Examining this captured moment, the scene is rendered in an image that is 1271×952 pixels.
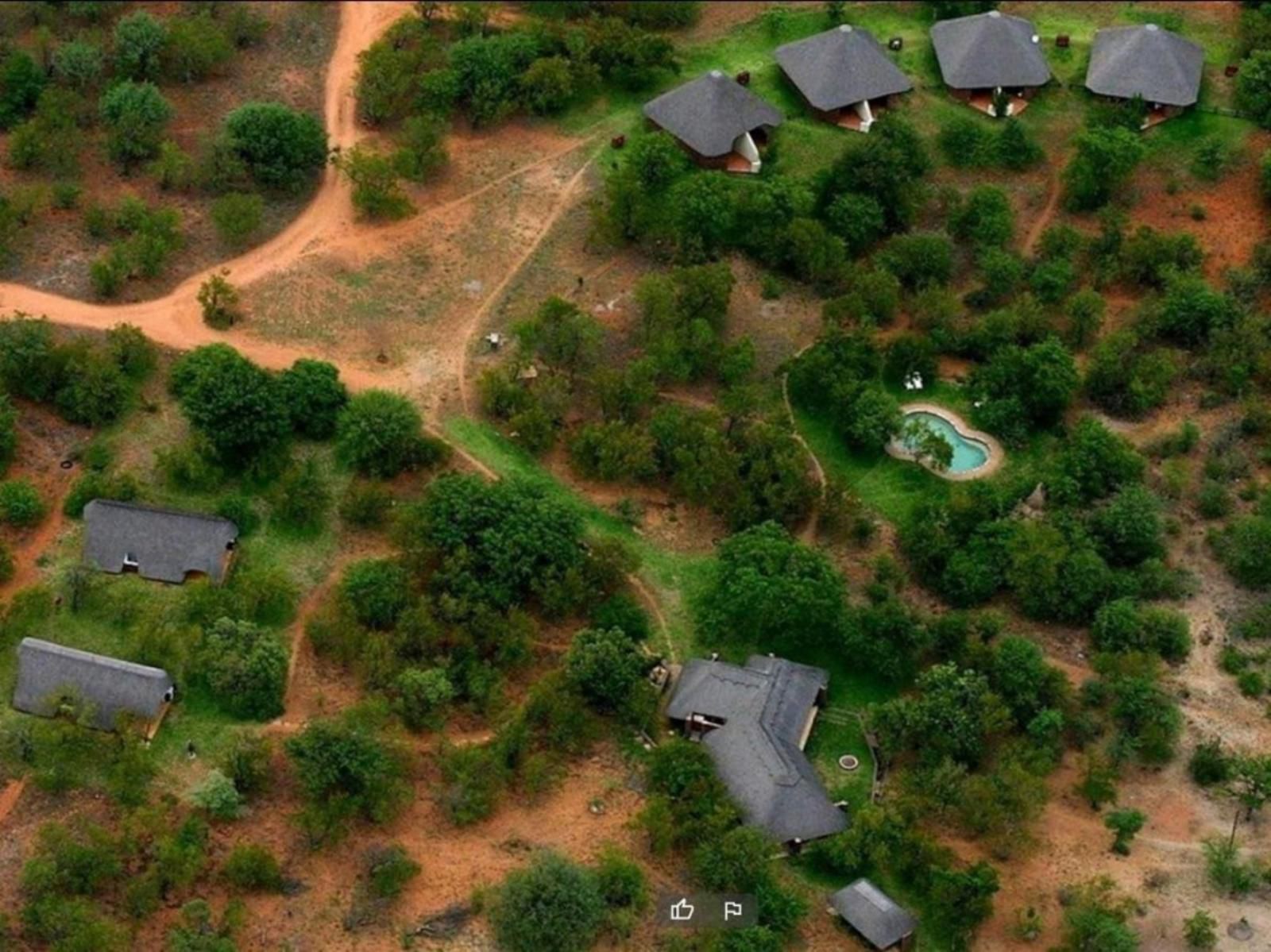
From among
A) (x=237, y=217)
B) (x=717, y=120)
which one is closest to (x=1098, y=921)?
(x=717, y=120)

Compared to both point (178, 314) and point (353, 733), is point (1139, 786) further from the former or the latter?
point (178, 314)

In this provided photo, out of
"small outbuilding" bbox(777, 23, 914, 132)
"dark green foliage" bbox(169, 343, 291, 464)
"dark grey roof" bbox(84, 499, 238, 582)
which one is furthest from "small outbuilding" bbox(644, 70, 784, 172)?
"dark grey roof" bbox(84, 499, 238, 582)

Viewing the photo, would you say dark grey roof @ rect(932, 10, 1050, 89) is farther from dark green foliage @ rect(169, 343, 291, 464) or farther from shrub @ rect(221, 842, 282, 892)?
shrub @ rect(221, 842, 282, 892)

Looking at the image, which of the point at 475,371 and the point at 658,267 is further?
the point at 658,267

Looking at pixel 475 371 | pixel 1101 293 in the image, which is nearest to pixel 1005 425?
pixel 1101 293

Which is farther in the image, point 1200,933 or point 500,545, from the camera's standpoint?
point 500,545

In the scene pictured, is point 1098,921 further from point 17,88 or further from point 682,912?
point 17,88

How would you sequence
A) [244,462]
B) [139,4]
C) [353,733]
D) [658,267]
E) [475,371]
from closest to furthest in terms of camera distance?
[353,733]
[244,462]
[475,371]
[658,267]
[139,4]
